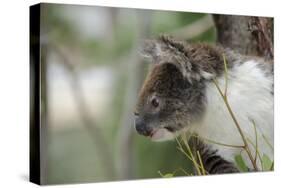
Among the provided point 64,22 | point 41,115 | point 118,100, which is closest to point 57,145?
point 41,115

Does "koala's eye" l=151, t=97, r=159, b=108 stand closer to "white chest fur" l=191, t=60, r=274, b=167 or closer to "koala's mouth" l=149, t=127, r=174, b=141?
"koala's mouth" l=149, t=127, r=174, b=141

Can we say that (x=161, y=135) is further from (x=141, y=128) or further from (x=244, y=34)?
(x=244, y=34)

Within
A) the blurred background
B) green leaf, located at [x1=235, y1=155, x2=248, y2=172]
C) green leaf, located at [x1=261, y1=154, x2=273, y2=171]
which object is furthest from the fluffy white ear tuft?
green leaf, located at [x1=261, y1=154, x2=273, y2=171]

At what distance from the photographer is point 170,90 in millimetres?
3684

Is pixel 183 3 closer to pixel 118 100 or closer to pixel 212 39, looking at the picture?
pixel 212 39

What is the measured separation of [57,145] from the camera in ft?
11.0

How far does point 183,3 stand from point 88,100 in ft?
2.88

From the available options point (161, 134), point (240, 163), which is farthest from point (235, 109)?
point (161, 134)

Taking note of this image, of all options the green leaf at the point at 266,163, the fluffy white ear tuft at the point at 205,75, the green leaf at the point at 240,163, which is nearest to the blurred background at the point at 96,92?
the fluffy white ear tuft at the point at 205,75

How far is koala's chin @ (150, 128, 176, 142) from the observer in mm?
3609

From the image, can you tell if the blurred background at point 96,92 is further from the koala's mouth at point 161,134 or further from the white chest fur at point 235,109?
the white chest fur at point 235,109

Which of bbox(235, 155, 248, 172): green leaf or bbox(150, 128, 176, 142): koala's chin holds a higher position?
bbox(150, 128, 176, 142): koala's chin

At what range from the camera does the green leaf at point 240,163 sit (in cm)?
367

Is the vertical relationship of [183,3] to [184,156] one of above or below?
above
